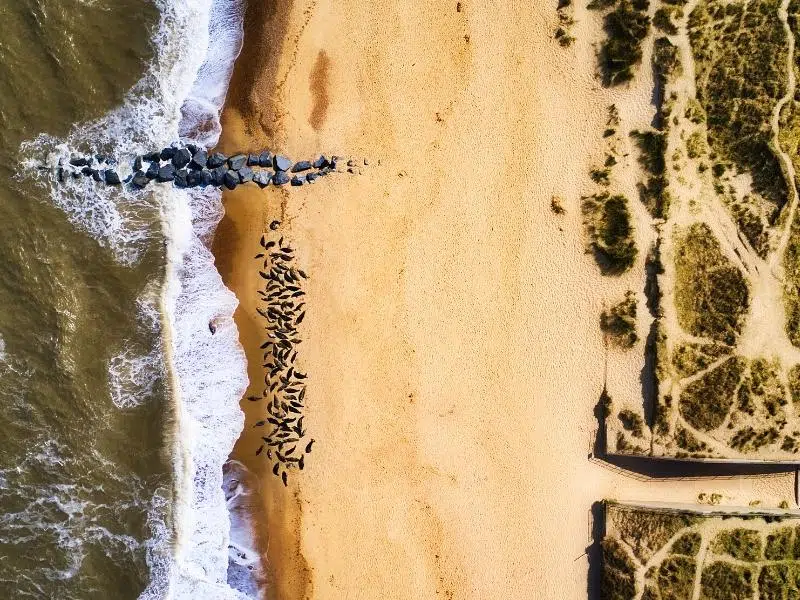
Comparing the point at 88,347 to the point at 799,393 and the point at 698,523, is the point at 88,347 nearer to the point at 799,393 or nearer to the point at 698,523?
the point at 698,523

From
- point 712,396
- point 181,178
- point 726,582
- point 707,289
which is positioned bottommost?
point 726,582

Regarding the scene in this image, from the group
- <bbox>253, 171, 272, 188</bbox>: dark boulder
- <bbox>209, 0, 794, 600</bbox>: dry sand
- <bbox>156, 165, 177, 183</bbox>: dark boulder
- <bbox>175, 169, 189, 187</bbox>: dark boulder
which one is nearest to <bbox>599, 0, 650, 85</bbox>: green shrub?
<bbox>209, 0, 794, 600</bbox>: dry sand

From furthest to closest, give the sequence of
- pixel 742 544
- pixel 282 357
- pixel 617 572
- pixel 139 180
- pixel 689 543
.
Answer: pixel 282 357, pixel 139 180, pixel 617 572, pixel 689 543, pixel 742 544

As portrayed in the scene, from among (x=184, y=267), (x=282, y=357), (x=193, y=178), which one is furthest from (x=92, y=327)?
(x=282, y=357)

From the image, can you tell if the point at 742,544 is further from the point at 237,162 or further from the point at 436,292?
the point at 237,162

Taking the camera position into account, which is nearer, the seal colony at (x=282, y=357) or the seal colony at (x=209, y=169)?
the seal colony at (x=209, y=169)

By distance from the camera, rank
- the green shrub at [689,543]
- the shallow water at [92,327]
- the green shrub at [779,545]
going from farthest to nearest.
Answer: the shallow water at [92,327], the green shrub at [689,543], the green shrub at [779,545]

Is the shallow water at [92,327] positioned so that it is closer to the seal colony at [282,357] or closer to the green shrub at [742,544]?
the seal colony at [282,357]

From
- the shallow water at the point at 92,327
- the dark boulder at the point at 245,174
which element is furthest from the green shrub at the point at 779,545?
the dark boulder at the point at 245,174

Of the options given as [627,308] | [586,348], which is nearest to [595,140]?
[627,308]
